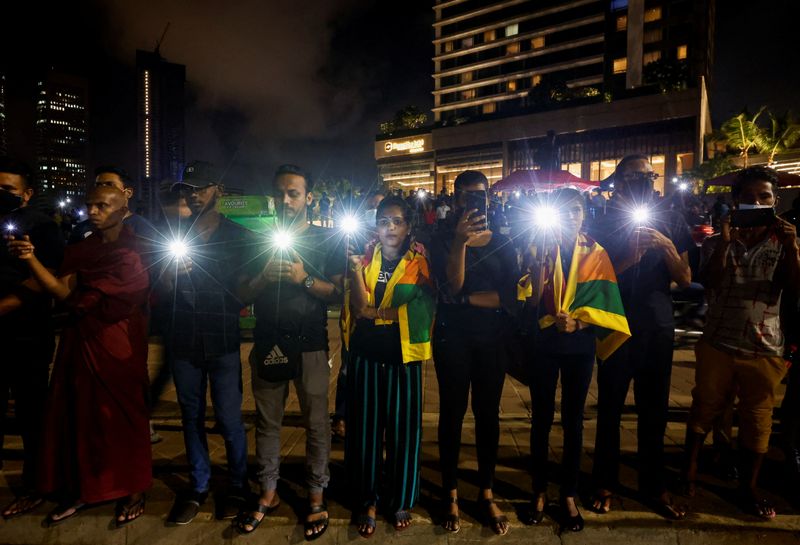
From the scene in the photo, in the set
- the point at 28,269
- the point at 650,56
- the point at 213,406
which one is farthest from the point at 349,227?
the point at 650,56

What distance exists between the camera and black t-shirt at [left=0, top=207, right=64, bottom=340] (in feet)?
10.7

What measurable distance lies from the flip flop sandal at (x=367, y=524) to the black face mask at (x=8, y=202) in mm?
3262

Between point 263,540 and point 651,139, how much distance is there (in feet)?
149

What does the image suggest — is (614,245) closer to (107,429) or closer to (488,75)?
(107,429)

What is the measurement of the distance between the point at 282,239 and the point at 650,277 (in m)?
2.47

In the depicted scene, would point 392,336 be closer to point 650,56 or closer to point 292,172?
point 292,172

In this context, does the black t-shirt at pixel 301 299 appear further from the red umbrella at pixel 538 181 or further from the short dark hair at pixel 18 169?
the red umbrella at pixel 538 181

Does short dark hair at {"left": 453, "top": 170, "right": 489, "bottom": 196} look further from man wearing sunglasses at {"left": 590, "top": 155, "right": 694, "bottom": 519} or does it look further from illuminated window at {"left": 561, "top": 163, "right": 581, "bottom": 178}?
illuminated window at {"left": 561, "top": 163, "right": 581, "bottom": 178}

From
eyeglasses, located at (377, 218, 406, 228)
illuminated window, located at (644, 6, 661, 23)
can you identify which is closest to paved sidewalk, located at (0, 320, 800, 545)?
eyeglasses, located at (377, 218, 406, 228)

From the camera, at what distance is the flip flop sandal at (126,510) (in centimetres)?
296

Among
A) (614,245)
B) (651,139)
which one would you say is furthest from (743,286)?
(651,139)

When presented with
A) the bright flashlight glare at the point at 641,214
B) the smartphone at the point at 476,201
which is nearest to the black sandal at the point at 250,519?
the smartphone at the point at 476,201

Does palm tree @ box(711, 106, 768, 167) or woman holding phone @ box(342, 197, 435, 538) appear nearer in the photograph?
woman holding phone @ box(342, 197, 435, 538)

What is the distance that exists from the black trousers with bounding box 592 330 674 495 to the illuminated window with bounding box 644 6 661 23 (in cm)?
7846
